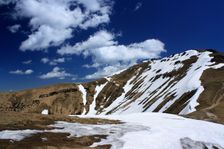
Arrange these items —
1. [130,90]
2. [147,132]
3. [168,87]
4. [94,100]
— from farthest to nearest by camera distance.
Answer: [94,100] → [130,90] → [168,87] → [147,132]

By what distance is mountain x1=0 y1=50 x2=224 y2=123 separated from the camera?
336ft

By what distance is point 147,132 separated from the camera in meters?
33.6

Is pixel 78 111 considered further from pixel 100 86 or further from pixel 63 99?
pixel 100 86

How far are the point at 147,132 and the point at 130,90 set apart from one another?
124268mm

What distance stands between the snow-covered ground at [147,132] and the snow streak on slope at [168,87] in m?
30.7

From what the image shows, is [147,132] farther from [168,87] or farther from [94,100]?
[94,100]

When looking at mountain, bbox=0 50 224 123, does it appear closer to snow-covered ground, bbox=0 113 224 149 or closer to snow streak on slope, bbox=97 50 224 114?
snow streak on slope, bbox=97 50 224 114

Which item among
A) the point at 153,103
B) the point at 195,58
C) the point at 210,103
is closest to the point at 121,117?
the point at 210,103

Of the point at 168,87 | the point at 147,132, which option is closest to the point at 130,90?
the point at 168,87

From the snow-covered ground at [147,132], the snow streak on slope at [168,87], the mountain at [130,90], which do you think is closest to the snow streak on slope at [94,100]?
the mountain at [130,90]

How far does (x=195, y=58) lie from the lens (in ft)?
452

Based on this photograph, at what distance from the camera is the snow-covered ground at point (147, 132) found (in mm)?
28344

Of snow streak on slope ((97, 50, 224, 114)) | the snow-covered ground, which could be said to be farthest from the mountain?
the snow-covered ground

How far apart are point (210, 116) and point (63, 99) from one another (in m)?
117
